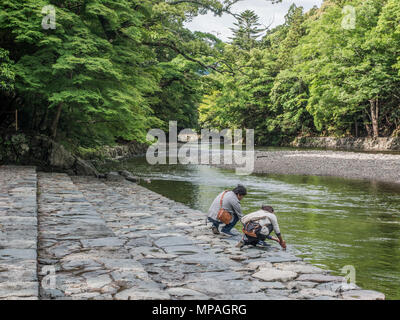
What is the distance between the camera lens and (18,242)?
17.0ft

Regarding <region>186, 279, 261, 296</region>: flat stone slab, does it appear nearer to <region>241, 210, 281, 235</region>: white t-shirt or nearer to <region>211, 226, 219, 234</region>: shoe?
<region>241, 210, 281, 235</region>: white t-shirt

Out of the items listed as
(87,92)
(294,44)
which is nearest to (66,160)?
(87,92)

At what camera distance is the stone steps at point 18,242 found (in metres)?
3.72

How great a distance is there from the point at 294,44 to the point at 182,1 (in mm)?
38621

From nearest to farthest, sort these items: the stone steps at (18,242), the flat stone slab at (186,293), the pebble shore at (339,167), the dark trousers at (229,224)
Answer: the stone steps at (18,242), the flat stone slab at (186,293), the dark trousers at (229,224), the pebble shore at (339,167)

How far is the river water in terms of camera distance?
683 cm

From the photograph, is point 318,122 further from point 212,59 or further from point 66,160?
point 66,160

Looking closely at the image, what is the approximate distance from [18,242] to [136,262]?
5.19 feet

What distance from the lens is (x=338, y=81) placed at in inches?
1437

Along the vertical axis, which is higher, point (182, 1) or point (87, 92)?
point (182, 1)

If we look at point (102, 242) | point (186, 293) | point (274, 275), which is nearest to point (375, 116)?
point (274, 275)

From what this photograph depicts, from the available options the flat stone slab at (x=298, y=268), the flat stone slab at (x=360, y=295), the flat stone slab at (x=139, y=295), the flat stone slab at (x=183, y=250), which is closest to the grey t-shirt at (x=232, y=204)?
the flat stone slab at (x=183, y=250)

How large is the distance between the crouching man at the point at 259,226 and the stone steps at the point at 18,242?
326 cm

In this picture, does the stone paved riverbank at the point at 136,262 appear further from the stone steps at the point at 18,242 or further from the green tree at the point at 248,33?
the green tree at the point at 248,33
